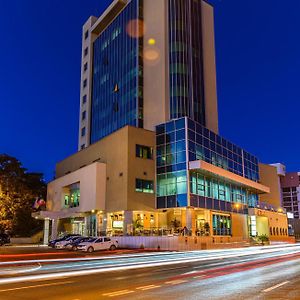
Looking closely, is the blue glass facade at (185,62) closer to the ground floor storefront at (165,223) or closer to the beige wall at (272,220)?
the beige wall at (272,220)

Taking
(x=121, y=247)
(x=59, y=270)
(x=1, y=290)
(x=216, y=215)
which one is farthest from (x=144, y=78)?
(x=1, y=290)

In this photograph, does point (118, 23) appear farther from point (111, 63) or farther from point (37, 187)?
point (37, 187)

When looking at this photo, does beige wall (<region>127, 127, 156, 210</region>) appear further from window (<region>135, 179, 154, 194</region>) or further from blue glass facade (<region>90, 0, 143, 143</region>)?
blue glass facade (<region>90, 0, 143, 143</region>)

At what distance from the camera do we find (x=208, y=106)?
72.4 m

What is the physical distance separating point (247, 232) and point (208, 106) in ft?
76.8

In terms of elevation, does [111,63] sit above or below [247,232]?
above

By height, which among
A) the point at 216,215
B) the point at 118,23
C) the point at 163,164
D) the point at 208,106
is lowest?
the point at 216,215

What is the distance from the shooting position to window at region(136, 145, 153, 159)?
5191 centimetres

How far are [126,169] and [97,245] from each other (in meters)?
12.8

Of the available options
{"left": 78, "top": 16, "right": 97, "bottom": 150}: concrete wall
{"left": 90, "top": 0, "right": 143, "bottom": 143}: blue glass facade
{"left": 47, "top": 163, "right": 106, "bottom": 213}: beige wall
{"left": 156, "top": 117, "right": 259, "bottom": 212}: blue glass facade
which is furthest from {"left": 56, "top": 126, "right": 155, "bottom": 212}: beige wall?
{"left": 78, "top": 16, "right": 97, "bottom": 150}: concrete wall

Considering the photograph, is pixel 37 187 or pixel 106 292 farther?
pixel 37 187

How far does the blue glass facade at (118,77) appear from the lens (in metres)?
71.8

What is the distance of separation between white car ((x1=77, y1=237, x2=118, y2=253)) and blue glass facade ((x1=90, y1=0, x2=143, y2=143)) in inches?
1210

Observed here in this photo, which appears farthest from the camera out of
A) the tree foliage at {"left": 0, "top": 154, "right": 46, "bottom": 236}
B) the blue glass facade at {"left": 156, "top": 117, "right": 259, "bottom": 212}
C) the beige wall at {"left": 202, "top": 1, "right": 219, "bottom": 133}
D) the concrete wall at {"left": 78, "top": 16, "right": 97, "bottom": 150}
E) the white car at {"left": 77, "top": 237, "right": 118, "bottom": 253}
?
the concrete wall at {"left": 78, "top": 16, "right": 97, "bottom": 150}
